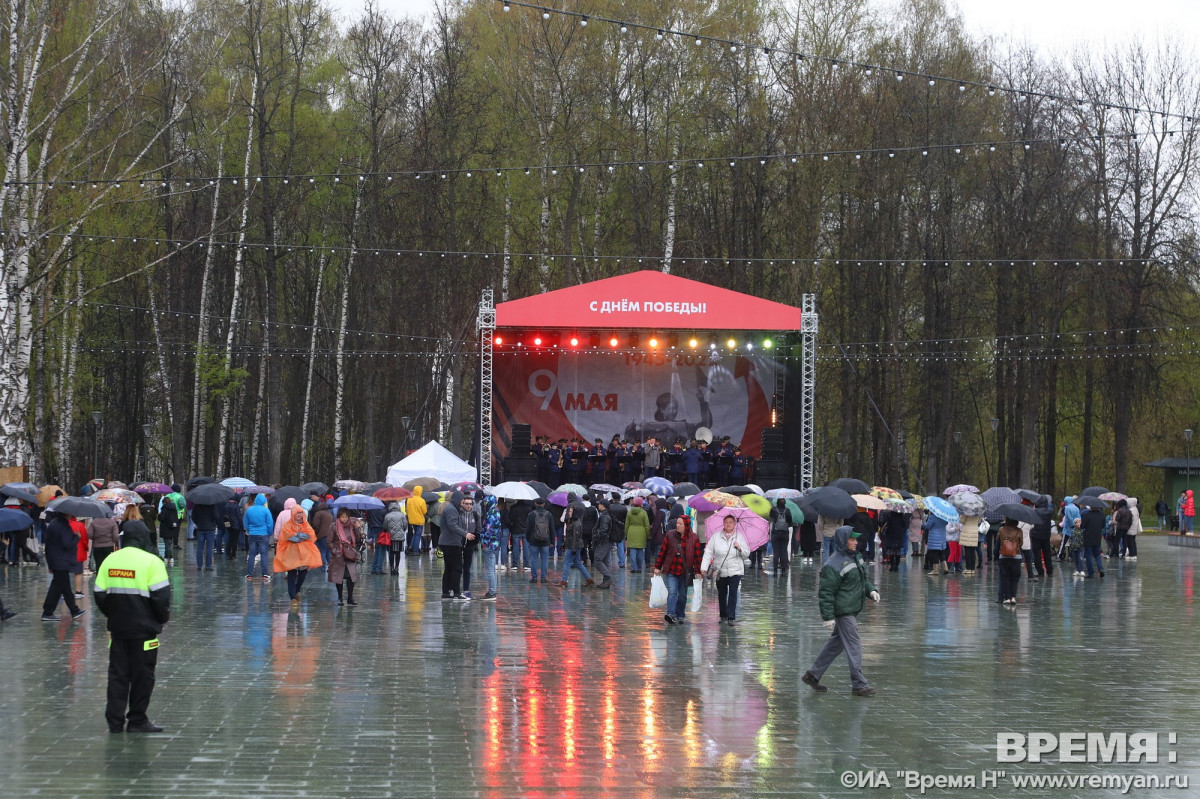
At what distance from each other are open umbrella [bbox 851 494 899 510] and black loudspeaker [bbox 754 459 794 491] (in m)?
9.35

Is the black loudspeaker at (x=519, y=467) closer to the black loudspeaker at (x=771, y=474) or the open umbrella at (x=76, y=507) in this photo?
the black loudspeaker at (x=771, y=474)

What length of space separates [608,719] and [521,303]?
23354 mm

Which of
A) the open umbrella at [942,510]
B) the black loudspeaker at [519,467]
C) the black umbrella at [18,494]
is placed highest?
the black loudspeaker at [519,467]

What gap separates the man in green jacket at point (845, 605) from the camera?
10.9 meters

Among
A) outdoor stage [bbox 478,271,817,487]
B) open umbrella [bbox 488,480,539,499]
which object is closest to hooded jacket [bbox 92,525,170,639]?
open umbrella [bbox 488,480,539,499]

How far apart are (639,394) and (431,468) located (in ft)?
29.4

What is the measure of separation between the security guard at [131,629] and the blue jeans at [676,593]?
7.33m

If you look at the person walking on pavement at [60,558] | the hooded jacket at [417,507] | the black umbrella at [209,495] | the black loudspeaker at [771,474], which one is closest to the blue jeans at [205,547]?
the black umbrella at [209,495]

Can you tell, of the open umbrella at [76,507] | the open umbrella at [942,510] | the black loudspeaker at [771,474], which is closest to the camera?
the open umbrella at [76,507]

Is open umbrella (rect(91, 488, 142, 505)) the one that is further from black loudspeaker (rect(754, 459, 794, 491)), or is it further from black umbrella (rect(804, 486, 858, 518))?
black loudspeaker (rect(754, 459, 794, 491))

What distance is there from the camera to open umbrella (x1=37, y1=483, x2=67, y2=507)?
21844 millimetres

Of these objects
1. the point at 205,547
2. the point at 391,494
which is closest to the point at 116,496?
the point at 205,547

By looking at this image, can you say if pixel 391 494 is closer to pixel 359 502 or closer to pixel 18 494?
pixel 359 502

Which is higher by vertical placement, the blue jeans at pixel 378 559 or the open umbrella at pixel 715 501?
the open umbrella at pixel 715 501
